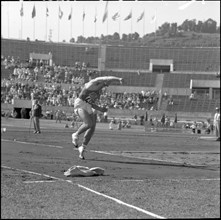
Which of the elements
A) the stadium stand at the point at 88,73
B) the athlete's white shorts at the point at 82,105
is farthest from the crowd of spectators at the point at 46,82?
the athlete's white shorts at the point at 82,105

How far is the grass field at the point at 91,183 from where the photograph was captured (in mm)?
5309

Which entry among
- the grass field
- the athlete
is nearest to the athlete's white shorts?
the athlete

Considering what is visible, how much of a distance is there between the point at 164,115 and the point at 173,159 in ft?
14.7

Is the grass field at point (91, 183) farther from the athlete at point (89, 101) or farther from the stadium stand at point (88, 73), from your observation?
the athlete at point (89, 101)

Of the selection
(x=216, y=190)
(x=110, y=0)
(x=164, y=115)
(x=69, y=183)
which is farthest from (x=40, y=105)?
(x=216, y=190)

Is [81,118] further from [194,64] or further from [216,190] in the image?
[194,64]

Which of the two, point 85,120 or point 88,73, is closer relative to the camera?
point 85,120

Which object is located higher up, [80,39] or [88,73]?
[80,39]

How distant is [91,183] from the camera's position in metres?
6.96

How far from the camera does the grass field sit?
5.31m

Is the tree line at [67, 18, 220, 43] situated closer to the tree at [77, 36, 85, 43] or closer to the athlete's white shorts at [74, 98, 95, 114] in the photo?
the tree at [77, 36, 85, 43]

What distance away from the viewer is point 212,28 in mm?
5164

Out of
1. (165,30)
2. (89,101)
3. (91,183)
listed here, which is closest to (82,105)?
(89,101)

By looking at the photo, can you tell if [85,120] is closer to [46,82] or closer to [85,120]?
[85,120]
